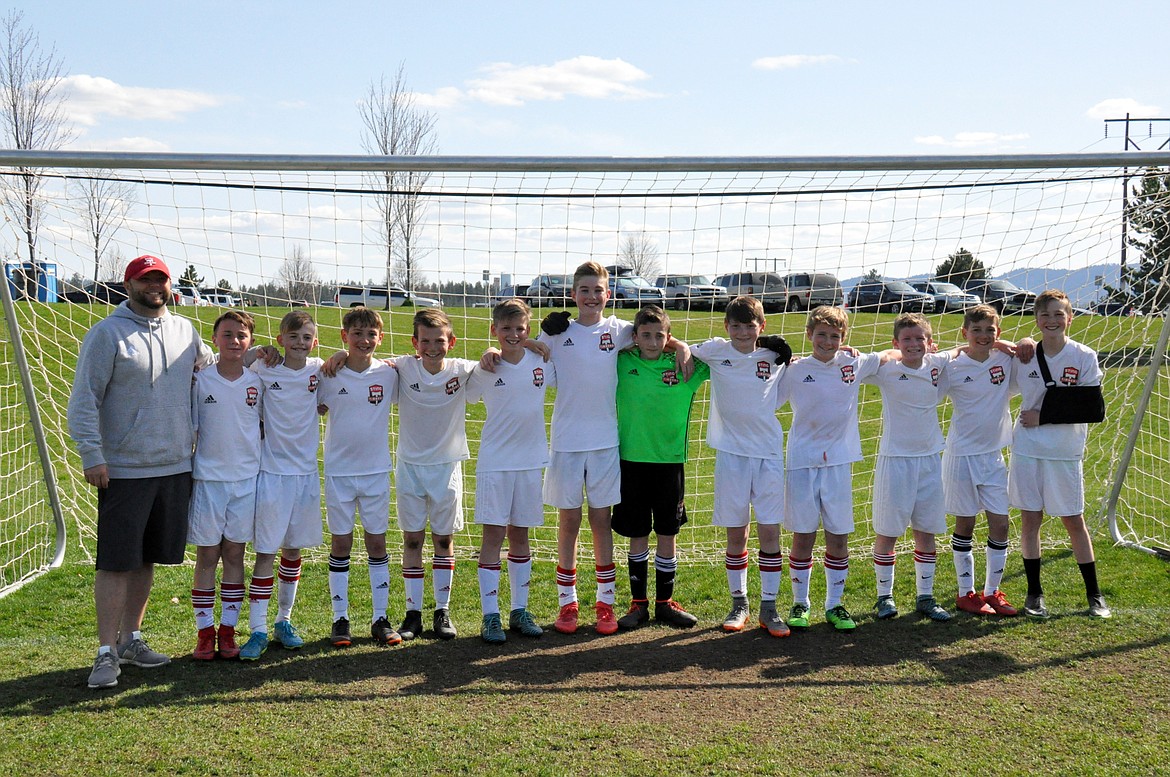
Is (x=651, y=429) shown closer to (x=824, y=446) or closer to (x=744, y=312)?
(x=744, y=312)

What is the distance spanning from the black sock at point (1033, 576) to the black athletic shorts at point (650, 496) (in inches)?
86.2

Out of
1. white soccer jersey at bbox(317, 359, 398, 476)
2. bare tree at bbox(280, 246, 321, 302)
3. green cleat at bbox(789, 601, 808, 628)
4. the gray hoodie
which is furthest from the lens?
bare tree at bbox(280, 246, 321, 302)

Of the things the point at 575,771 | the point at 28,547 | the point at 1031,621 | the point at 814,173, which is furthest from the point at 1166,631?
the point at 28,547

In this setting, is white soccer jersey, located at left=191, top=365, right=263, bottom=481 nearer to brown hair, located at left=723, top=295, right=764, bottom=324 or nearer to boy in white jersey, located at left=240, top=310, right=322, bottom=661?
boy in white jersey, located at left=240, top=310, right=322, bottom=661

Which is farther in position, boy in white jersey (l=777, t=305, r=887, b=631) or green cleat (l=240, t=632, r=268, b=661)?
boy in white jersey (l=777, t=305, r=887, b=631)

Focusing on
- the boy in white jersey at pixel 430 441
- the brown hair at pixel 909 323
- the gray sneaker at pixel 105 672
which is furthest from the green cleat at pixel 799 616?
the gray sneaker at pixel 105 672

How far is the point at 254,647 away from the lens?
485 cm

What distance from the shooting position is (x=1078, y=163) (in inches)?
212

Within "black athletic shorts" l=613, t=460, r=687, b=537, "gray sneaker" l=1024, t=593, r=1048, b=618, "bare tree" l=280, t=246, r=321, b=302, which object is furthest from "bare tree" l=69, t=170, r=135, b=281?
"gray sneaker" l=1024, t=593, r=1048, b=618

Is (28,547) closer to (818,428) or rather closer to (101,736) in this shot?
(101,736)

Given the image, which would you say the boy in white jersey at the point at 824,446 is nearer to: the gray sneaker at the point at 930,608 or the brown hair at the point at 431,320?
the gray sneaker at the point at 930,608

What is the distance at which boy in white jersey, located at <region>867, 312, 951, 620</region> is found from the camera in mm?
5312

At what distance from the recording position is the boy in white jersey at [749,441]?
517cm

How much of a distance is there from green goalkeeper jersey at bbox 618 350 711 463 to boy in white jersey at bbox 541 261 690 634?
8 centimetres
